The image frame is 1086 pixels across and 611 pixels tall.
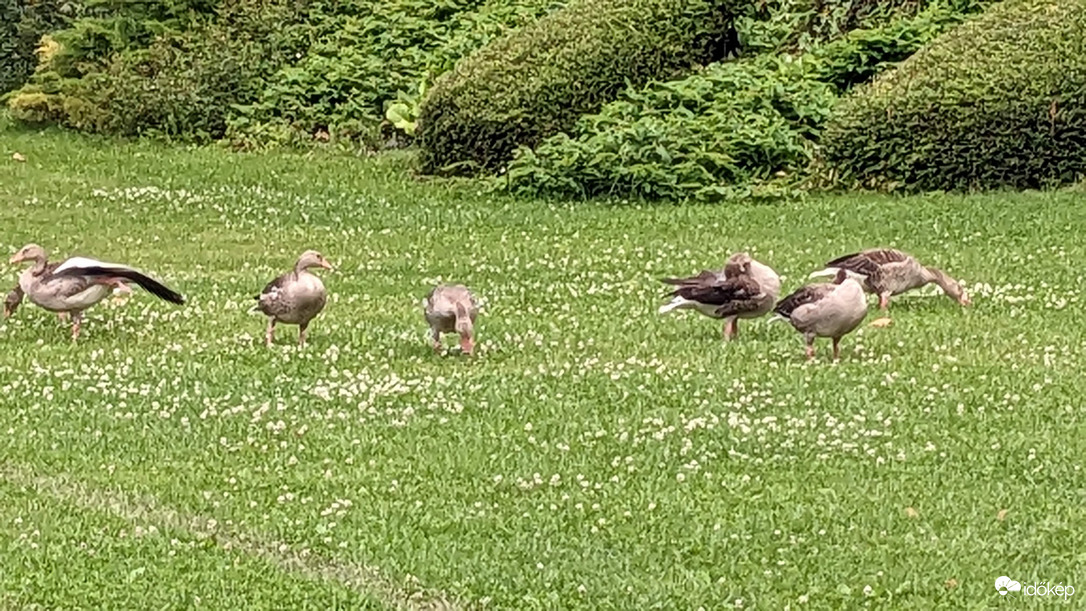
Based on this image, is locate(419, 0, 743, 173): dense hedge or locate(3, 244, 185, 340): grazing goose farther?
locate(419, 0, 743, 173): dense hedge

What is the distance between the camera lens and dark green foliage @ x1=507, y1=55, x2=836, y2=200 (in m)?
19.2

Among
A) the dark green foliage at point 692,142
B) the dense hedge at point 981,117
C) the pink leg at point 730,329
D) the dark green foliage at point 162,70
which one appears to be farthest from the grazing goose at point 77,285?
the dark green foliage at point 162,70

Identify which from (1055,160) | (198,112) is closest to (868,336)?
(1055,160)

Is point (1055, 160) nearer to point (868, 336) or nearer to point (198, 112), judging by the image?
point (868, 336)

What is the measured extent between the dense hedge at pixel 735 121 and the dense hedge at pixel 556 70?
1.14 ft

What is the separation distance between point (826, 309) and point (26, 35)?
72.0ft

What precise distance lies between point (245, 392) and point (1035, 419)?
4.19 meters

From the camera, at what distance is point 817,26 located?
76.0ft

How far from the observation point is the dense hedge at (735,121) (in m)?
19.3

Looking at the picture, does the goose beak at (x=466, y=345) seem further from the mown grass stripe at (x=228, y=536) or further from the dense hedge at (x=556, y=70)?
the dense hedge at (x=556, y=70)

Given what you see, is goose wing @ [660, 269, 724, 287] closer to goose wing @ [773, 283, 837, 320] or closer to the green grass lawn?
the green grass lawn

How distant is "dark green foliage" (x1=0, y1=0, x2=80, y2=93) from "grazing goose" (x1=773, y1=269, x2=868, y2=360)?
21073mm

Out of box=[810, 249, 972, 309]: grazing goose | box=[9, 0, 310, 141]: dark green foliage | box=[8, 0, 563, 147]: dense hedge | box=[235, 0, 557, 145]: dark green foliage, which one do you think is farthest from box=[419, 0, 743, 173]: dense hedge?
box=[810, 249, 972, 309]: grazing goose

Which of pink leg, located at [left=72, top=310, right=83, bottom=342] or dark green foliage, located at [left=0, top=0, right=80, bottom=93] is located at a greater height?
pink leg, located at [left=72, top=310, right=83, bottom=342]
